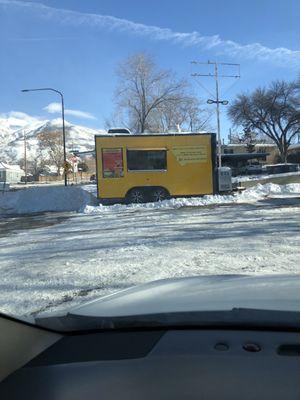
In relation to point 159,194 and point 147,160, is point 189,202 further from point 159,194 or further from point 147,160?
point 147,160

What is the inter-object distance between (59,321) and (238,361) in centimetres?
94

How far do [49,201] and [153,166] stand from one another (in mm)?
5599

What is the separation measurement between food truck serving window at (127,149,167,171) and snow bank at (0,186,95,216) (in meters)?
2.74

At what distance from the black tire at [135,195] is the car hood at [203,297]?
65.5 ft

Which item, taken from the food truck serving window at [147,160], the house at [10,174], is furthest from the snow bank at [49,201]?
the house at [10,174]

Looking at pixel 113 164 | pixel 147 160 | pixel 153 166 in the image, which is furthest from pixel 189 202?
pixel 113 164

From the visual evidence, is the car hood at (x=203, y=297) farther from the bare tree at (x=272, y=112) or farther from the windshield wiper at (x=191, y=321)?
the bare tree at (x=272, y=112)

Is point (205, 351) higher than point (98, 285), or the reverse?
point (205, 351)

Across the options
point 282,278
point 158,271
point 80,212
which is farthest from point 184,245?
point 80,212

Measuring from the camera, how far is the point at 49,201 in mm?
25594

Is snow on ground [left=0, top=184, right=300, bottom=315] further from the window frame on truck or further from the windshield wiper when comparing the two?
the window frame on truck

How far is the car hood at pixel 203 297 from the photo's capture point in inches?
94.6

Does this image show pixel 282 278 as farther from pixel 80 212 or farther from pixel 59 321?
pixel 80 212

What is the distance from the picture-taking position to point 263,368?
1884 mm
